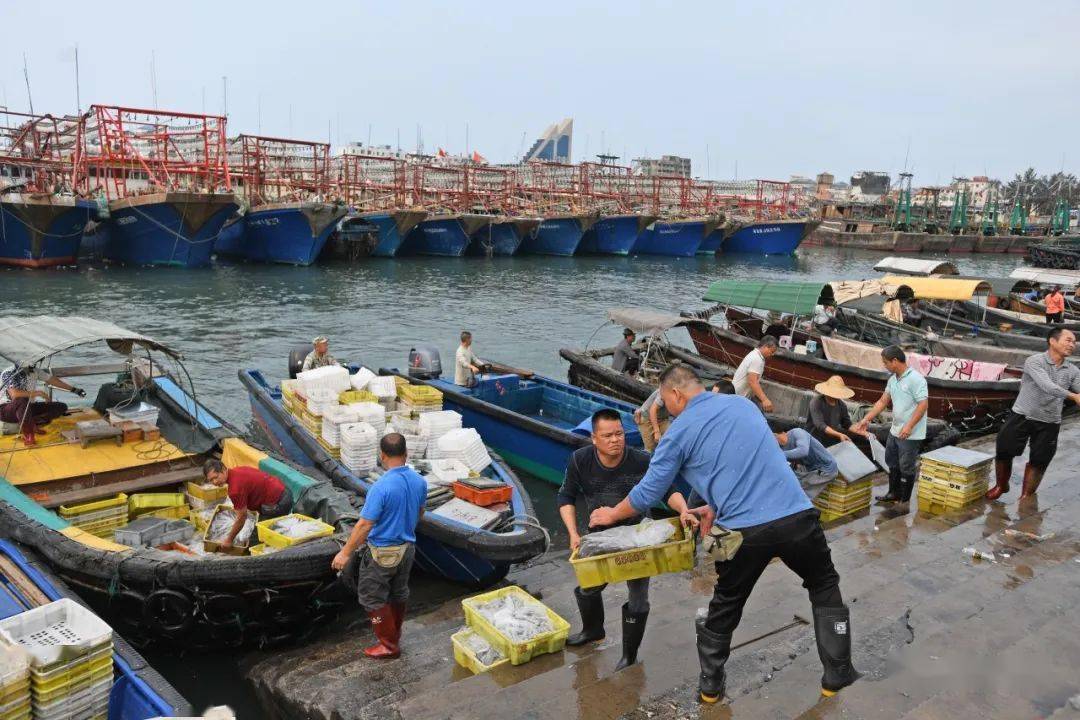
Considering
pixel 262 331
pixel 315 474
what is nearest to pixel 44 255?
pixel 262 331

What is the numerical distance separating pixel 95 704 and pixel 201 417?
5.28 metres

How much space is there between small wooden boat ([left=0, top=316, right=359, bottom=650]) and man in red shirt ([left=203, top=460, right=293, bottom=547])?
27 centimetres

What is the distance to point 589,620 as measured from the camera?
189 inches

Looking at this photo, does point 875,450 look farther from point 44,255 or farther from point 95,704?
point 44,255

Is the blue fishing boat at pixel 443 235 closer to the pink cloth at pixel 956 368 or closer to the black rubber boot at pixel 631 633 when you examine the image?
the pink cloth at pixel 956 368

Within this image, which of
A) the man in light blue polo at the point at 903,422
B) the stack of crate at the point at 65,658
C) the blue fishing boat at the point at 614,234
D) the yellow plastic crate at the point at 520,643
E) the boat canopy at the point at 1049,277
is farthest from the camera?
the blue fishing boat at the point at 614,234

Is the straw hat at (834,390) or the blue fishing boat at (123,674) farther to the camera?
the straw hat at (834,390)

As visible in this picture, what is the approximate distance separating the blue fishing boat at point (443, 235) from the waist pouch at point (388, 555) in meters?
42.5

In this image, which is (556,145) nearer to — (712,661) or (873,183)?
(873,183)

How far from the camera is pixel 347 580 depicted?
5238 mm

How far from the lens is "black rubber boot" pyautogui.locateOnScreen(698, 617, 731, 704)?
12.7ft

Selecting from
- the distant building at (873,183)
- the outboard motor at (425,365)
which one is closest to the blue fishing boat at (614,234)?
the outboard motor at (425,365)

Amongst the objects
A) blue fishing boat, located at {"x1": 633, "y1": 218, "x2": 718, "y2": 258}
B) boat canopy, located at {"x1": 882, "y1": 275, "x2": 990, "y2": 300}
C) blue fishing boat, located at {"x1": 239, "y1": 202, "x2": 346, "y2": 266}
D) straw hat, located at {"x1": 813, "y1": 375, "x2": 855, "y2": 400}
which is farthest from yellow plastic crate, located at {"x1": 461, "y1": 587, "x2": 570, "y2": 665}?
blue fishing boat, located at {"x1": 633, "y1": 218, "x2": 718, "y2": 258}

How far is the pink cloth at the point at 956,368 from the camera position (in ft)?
42.1
